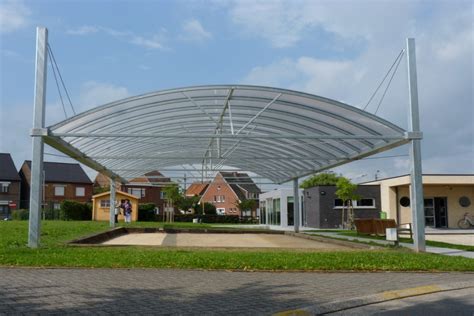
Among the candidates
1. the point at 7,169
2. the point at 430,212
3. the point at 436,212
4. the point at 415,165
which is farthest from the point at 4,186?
the point at 415,165

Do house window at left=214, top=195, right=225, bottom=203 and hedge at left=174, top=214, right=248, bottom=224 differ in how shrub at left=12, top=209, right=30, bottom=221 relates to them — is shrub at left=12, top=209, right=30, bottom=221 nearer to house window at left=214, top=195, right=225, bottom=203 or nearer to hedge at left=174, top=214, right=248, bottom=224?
hedge at left=174, top=214, right=248, bottom=224

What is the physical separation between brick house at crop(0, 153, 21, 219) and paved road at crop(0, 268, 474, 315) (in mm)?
59752

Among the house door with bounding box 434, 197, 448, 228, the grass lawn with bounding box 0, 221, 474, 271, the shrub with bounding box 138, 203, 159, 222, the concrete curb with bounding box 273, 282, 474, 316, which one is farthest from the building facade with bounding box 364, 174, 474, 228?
the shrub with bounding box 138, 203, 159, 222

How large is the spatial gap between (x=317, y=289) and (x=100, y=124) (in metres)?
10.9

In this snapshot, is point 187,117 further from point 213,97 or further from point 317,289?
point 317,289

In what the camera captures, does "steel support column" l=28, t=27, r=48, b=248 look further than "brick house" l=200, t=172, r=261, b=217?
No

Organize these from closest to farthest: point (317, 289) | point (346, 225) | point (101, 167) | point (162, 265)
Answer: point (317, 289) → point (162, 265) → point (101, 167) → point (346, 225)

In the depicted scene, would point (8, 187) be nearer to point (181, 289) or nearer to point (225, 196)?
point (225, 196)

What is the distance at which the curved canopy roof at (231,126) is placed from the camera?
14.9 metres

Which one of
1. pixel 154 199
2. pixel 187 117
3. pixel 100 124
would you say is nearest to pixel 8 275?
pixel 100 124

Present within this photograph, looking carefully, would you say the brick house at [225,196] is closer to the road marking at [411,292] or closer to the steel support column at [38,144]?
the steel support column at [38,144]

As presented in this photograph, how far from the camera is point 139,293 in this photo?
7.41 meters

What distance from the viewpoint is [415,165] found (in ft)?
46.1

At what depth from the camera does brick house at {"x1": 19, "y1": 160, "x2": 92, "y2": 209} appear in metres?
67.9
